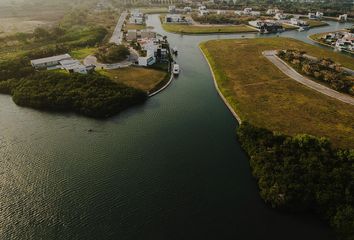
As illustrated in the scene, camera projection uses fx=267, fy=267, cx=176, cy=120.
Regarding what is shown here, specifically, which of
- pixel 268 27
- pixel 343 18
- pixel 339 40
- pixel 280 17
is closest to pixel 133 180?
pixel 339 40

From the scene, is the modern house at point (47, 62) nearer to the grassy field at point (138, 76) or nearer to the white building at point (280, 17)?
the grassy field at point (138, 76)

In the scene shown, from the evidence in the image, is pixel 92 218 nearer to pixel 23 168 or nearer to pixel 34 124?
pixel 23 168

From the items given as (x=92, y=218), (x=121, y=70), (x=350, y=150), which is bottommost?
(x=92, y=218)

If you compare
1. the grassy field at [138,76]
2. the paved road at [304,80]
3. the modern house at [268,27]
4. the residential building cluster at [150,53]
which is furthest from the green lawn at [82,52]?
the modern house at [268,27]

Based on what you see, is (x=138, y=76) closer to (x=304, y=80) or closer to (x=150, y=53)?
(x=150, y=53)

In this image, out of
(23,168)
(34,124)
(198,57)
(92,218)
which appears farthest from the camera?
(198,57)

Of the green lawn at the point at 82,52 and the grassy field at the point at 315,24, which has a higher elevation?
the grassy field at the point at 315,24

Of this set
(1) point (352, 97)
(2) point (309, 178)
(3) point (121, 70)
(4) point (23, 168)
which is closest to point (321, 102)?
(1) point (352, 97)
